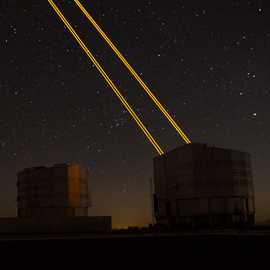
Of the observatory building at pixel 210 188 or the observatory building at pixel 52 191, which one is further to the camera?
the observatory building at pixel 52 191

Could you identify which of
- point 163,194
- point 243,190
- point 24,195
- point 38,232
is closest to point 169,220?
point 163,194

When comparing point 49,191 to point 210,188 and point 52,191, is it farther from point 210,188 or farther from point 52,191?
point 210,188

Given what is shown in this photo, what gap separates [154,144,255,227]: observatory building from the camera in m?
31.5

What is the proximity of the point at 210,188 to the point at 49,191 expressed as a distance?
1951 centimetres

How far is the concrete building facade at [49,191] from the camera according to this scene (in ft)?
150

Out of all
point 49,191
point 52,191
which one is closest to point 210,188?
point 52,191

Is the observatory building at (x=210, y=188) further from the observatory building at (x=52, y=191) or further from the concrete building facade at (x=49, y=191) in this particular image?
the concrete building facade at (x=49, y=191)

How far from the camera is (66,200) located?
4634cm

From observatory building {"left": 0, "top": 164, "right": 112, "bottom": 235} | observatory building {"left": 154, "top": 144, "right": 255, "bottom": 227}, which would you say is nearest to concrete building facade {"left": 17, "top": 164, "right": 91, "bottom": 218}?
observatory building {"left": 0, "top": 164, "right": 112, "bottom": 235}

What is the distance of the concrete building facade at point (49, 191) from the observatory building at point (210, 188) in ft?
51.0

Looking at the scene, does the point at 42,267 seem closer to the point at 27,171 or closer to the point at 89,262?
the point at 89,262

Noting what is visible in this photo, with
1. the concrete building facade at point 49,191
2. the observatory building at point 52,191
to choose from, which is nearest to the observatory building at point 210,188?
the observatory building at point 52,191

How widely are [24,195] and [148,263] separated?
37.8 m

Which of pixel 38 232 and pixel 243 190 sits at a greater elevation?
pixel 243 190
